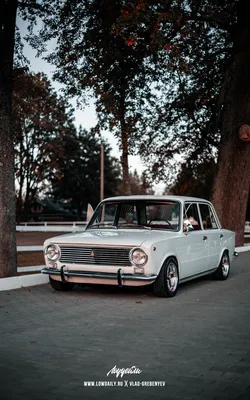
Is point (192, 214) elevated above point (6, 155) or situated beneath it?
situated beneath

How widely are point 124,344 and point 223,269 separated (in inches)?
251

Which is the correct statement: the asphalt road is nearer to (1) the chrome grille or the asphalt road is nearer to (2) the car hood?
Result: (1) the chrome grille

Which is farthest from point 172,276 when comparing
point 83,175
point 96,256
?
point 83,175

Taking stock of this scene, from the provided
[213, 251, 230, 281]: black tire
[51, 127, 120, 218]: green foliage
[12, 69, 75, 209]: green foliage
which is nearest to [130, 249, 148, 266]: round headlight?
[213, 251, 230, 281]: black tire

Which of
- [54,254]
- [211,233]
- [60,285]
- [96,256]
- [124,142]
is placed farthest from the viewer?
[124,142]

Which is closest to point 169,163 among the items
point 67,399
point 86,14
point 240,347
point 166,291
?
point 86,14

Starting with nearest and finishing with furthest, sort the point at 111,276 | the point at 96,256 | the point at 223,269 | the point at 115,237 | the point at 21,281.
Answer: the point at 111,276
the point at 96,256
the point at 115,237
the point at 21,281
the point at 223,269

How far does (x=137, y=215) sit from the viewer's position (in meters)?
11.0

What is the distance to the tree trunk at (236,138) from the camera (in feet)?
66.2

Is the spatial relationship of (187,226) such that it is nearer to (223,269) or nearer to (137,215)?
(137,215)

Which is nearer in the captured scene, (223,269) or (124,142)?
(223,269)

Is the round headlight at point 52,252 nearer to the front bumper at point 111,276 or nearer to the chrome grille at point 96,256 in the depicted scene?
the chrome grille at point 96,256

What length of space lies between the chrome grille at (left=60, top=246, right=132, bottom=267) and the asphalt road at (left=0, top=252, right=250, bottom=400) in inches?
24.9
